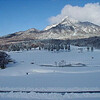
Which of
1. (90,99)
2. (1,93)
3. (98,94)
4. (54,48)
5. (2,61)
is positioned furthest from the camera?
(54,48)

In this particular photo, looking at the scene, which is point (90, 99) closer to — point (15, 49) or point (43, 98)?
point (43, 98)

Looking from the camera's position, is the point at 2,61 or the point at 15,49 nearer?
the point at 2,61

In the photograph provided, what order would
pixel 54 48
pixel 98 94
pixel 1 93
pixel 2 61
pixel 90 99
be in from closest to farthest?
pixel 90 99 → pixel 98 94 → pixel 1 93 → pixel 2 61 → pixel 54 48

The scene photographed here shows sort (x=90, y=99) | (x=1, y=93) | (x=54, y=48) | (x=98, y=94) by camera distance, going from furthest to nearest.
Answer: (x=54, y=48) → (x=1, y=93) → (x=98, y=94) → (x=90, y=99)

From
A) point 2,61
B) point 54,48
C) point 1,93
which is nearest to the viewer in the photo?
point 1,93

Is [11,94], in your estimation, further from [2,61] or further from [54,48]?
→ [54,48]

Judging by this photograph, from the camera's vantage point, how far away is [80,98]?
36.6ft

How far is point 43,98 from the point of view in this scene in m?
11.4

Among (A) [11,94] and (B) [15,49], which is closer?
(A) [11,94]

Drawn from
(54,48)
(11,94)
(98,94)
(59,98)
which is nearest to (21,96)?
(11,94)

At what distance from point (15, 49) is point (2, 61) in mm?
71045

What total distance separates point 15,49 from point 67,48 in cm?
3621

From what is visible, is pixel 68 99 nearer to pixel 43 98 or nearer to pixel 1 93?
pixel 43 98

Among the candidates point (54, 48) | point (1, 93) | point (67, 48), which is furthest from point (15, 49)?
point (1, 93)
